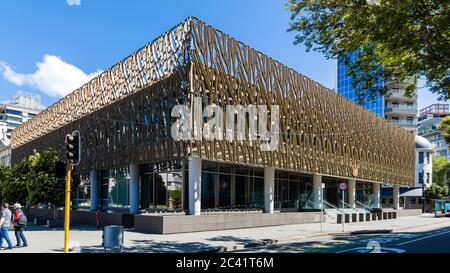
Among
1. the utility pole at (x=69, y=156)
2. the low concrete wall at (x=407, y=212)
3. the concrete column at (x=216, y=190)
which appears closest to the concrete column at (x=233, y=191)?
the concrete column at (x=216, y=190)

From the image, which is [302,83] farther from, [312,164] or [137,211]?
[137,211]

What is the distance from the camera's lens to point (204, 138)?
2466 cm

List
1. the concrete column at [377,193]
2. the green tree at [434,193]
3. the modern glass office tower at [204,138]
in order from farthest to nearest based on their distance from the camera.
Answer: the green tree at [434,193], the concrete column at [377,193], the modern glass office tower at [204,138]

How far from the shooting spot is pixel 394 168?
54500 mm

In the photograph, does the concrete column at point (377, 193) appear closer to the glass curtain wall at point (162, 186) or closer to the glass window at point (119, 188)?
the glass curtain wall at point (162, 186)

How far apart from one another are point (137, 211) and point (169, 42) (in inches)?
500

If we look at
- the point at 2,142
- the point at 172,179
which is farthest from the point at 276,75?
the point at 2,142

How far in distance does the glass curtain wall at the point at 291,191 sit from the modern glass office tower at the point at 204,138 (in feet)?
0.31

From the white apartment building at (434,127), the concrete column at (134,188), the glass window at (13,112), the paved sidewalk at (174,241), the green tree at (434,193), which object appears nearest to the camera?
the paved sidewalk at (174,241)

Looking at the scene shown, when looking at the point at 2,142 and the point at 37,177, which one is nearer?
the point at 37,177

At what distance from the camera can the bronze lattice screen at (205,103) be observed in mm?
25453
